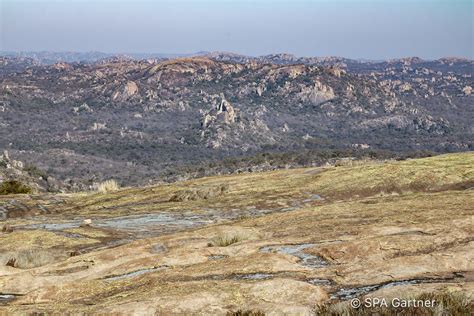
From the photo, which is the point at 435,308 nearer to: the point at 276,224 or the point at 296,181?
the point at 276,224

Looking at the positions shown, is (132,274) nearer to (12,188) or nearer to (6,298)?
(6,298)

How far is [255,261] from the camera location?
40.7 ft

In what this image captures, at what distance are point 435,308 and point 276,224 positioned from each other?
1031cm

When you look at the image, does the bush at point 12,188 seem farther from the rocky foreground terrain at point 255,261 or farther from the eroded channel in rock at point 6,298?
the eroded channel in rock at point 6,298

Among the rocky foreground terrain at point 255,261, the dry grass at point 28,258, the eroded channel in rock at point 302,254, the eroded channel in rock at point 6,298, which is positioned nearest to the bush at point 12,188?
the rocky foreground terrain at point 255,261

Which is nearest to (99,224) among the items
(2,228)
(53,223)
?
(53,223)

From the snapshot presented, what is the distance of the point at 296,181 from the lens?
32125mm

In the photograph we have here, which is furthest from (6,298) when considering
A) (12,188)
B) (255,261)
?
(12,188)

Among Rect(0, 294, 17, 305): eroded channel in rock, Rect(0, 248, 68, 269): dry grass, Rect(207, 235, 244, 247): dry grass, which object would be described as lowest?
Rect(0, 248, 68, 269): dry grass

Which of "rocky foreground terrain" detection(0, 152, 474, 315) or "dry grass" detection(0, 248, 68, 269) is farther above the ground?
"rocky foreground terrain" detection(0, 152, 474, 315)

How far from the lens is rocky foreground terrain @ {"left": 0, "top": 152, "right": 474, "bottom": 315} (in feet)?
31.4

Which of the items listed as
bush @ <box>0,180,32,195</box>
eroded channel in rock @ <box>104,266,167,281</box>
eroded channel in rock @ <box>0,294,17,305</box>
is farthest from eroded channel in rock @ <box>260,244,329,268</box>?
bush @ <box>0,180,32,195</box>

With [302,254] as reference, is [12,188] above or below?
below

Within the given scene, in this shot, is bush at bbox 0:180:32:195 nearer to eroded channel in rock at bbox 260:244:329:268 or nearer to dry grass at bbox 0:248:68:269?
dry grass at bbox 0:248:68:269
